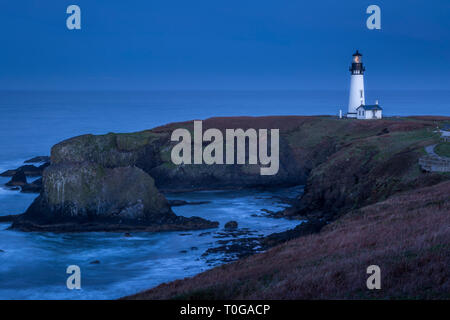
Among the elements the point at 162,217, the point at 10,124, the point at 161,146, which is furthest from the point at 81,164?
the point at 10,124

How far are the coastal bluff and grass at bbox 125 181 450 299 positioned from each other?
1274 centimetres

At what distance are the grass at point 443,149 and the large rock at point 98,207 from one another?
17100 millimetres

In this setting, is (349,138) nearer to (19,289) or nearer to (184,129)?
(184,129)

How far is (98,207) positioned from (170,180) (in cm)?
1893

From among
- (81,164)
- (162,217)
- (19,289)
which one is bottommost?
(19,289)

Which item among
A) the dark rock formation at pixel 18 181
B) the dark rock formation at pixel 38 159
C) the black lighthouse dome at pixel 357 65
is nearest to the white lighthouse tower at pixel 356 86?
the black lighthouse dome at pixel 357 65

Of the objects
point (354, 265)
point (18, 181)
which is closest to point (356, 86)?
point (18, 181)

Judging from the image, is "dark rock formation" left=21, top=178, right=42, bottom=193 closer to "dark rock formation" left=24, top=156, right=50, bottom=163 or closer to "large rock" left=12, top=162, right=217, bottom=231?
"large rock" left=12, top=162, right=217, bottom=231

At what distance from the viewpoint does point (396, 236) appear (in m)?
19.4

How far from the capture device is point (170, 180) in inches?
2295

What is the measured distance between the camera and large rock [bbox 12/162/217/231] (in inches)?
1535

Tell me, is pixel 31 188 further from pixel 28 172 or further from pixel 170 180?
pixel 170 180

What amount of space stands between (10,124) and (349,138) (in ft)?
324

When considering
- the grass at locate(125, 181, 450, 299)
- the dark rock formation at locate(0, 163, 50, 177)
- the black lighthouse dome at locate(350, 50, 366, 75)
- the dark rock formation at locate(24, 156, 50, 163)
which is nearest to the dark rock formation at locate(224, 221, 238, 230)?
the grass at locate(125, 181, 450, 299)
